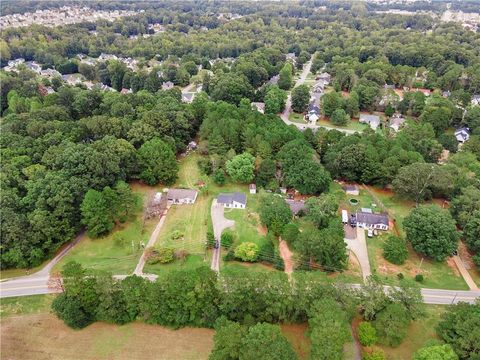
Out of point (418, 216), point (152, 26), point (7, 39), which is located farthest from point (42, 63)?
point (418, 216)

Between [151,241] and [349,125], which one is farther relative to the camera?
[349,125]

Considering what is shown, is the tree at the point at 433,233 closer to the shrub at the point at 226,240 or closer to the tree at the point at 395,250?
the tree at the point at 395,250

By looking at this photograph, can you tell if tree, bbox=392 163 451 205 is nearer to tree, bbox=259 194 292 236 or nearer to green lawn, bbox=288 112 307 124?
tree, bbox=259 194 292 236

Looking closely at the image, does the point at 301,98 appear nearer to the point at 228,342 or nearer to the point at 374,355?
the point at 374,355

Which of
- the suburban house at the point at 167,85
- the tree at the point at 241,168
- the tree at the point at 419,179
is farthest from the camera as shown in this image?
the suburban house at the point at 167,85

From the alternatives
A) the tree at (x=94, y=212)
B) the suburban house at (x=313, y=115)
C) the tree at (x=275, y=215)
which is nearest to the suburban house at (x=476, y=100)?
the suburban house at (x=313, y=115)

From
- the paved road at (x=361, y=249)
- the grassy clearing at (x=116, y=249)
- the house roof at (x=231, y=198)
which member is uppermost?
the house roof at (x=231, y=198)

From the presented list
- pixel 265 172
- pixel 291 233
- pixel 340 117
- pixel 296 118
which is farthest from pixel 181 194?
pixel 340 117
